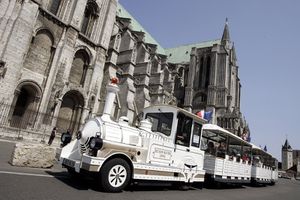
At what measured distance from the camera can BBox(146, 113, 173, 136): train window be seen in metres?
7.07

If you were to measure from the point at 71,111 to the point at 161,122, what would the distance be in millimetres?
13775

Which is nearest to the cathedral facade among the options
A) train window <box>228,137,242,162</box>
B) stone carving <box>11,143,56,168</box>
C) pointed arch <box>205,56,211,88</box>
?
stone carving <box>11,143,56,168</box>

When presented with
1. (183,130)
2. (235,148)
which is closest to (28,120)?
(183,130)

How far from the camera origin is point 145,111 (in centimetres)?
794

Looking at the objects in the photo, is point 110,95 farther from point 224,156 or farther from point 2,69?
point 2,69

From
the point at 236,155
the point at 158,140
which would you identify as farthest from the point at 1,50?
the point at 236,155

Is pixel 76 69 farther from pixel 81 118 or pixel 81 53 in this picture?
pixel 81 118

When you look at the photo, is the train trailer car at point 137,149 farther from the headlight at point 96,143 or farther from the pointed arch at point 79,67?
the pointed arch at point 79,67

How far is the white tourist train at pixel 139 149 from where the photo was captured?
5150 millimetres

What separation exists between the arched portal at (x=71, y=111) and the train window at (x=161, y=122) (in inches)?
500

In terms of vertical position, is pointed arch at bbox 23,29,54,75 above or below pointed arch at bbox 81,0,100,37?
below

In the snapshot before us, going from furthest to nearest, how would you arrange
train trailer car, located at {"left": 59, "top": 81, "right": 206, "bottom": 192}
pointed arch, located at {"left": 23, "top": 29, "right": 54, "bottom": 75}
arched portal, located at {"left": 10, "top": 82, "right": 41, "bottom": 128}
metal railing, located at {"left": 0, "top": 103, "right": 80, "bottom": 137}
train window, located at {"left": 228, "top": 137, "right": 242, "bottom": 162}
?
pointed arch, located at {"left": 23, "top": 29, "right": 54, "bottom": 75} → arched portal, located at {"left": 10, "top": 82, "right": 41, "bottom": 128} → metal railing, located at {"left": 0, "top": 103, "right": 80, "bottom": 137} → train window, located at {"left": 228, "top": 137, "right": 242, "bottom": 162} → train trailer car, located at {"left": 59, "top": 81, "right": 206, "bottom": 192}

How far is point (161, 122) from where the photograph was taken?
7.34 m

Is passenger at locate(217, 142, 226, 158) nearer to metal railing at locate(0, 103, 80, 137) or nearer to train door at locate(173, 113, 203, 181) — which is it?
train door at locate(173, 113, 203, 181)
